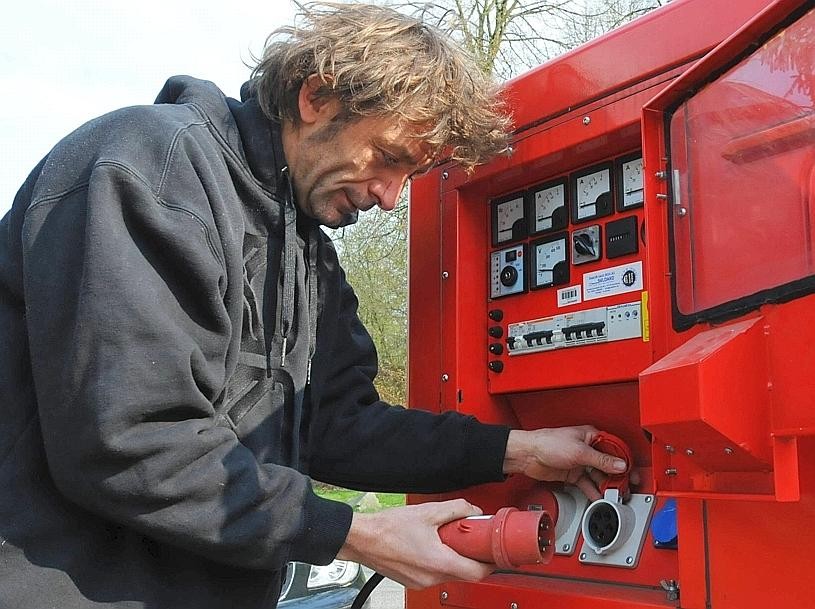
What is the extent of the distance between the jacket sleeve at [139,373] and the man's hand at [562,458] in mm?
786

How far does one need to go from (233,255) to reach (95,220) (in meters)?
0.31

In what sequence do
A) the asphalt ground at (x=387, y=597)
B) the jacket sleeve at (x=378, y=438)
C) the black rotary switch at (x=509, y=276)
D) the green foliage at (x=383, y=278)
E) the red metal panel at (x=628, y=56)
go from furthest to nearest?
the green foliage at (x=383, y=278) → the asphalt ground at (x=387, y=597) → the black rotary switch at (x=509, y=276) → the jacket sleeve at (x=378, y=438) → the red metal panel at (x=628, y=56)

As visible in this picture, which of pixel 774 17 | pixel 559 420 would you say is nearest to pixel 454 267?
pixel 559 420

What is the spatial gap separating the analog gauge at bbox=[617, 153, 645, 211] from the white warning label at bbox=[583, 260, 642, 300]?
157mm

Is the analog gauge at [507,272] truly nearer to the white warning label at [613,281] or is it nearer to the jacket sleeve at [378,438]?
the white warning label at [613,281]

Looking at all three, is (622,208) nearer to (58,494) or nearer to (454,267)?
(454,267)

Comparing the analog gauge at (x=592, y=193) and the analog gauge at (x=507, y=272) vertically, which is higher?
the analog gauge at (x=592, y=193)

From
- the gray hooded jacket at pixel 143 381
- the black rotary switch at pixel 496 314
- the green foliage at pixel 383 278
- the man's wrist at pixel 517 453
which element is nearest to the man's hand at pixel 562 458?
the man's wrist at pixel 517 453

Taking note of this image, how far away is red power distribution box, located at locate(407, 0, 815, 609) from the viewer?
149 centimetres

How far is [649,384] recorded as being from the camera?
1558 mm

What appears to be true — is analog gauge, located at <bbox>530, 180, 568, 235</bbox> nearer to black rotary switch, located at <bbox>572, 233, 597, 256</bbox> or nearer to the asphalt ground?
black rotary switch, located at <bbox>572, 233, 597, 256</bbox>

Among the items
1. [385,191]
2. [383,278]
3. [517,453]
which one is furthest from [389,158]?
[383,278]

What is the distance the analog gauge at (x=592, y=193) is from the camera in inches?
93.5

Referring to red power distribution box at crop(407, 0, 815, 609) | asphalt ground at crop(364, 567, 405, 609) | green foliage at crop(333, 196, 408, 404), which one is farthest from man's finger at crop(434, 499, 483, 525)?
green foliage at crop(333, 196, 408, 404)
